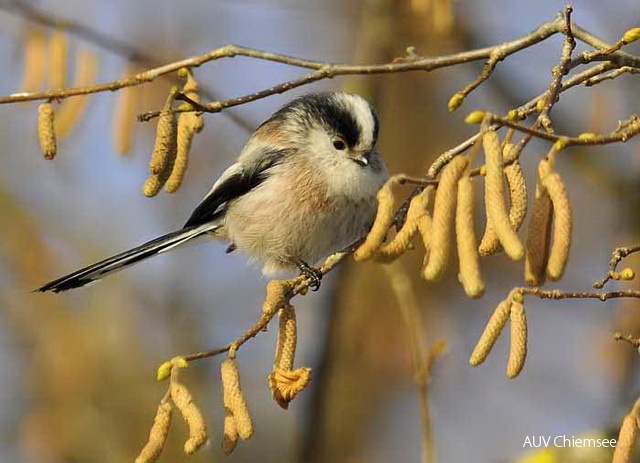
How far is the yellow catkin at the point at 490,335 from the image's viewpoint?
165 cm

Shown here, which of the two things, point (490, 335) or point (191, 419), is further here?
point (191, 419)

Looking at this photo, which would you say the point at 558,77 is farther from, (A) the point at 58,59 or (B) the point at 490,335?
(A) the point at 58,59

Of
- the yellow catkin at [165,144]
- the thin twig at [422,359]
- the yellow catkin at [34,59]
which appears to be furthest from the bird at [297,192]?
the yellow catkin at [165,144]

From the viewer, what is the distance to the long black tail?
273cm

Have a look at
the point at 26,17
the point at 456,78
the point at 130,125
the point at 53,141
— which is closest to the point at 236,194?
the point at 130,125

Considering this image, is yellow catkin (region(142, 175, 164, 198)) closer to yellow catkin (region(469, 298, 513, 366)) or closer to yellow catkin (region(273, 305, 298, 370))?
yellow catkin (region(273, 305, 298, 370))

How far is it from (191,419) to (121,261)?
1189 millimetres

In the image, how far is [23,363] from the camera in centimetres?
486

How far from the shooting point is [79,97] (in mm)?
2691

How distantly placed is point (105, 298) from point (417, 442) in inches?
66.1

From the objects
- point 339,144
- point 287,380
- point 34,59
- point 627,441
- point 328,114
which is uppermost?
point 34,59

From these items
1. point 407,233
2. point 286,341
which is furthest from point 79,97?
point 407,233

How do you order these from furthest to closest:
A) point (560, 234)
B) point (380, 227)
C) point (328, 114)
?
1. point (328, 114)
2. point (380, 227)
3. point (560, 234)

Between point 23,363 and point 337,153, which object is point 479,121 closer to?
point 337,153
